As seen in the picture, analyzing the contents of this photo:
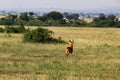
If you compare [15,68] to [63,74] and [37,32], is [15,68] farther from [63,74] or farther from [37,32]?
[37,32]

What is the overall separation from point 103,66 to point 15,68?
3888mm

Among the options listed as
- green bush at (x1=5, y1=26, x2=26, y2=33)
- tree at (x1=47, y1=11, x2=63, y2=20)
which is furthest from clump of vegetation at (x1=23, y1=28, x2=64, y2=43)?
tree at (x1=47, y1=11, x2=63, y2=20)

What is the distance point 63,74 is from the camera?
15.8m

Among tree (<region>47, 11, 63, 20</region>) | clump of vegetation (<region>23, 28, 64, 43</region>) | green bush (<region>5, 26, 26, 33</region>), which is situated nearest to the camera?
clump of vegetation (<region>23, 28, 64, 43</region>)

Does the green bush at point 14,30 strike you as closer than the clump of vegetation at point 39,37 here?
No

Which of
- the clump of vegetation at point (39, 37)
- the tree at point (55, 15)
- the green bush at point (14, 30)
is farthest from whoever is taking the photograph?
the tree at point (55, 15)

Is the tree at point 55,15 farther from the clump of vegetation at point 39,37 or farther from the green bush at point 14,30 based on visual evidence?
the clump of vegetation at point 39,37

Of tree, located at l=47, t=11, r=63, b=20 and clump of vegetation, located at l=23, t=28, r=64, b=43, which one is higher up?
clump of vegetation, located at l=23, t=28, r=64, b=43

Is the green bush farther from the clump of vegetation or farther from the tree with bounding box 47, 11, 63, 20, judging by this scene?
the tree with bounding box 47, 11, 63, 20

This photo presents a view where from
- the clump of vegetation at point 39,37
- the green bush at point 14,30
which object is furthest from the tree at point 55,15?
the clump of vegetation at point 39,37

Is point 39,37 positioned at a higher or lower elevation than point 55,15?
higher

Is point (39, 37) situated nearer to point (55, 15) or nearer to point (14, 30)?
point (14, 30)

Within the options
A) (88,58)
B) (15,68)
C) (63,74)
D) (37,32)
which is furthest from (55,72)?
(37,32)

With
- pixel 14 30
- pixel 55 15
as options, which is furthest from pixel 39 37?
pixel 55 15
